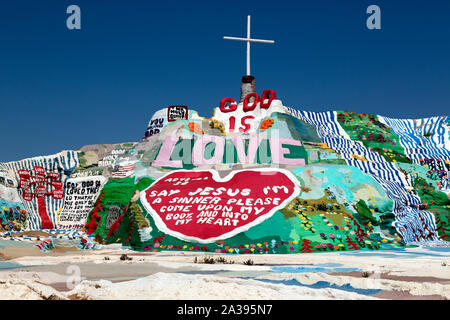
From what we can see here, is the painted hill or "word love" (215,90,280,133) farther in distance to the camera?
"word love" (215,90,280,133)

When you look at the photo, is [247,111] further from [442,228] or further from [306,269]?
[306,269]

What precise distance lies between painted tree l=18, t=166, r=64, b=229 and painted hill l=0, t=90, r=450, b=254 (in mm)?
80

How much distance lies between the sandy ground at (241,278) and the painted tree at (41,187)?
59.6 feet

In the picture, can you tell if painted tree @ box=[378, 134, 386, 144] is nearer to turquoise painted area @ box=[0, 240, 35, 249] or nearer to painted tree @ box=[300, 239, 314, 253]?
painted tree @ box=[300, 239, 314, 253]

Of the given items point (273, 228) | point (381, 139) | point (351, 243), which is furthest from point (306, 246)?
point (381, 139)

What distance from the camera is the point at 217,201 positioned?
67.6ft

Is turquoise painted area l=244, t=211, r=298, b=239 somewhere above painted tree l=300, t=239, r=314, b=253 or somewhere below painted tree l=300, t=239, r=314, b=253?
above

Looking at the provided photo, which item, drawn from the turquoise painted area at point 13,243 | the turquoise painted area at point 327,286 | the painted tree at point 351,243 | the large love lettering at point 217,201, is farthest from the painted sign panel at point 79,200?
the turquoise painted area at point 327,286

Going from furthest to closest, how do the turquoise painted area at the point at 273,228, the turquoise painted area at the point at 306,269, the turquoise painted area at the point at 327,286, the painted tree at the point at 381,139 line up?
the painted tree at the point at 381,139 < the turquoise painted area at the point at 273,228 < the turquoise painted area at the point at 306,269 < the turquoise painted area at the point at 327,286

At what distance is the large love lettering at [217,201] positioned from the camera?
63.5ft

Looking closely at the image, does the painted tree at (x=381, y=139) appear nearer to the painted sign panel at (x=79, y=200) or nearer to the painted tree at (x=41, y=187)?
the painted sign panel at (x=79, y=200)

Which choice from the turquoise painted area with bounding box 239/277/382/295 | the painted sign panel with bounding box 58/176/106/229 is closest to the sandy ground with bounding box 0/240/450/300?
the turquoise painted area with bounding box 239/277/382/295

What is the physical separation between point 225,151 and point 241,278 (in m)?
17.1

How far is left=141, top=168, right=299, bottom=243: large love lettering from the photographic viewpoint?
63.5ft
